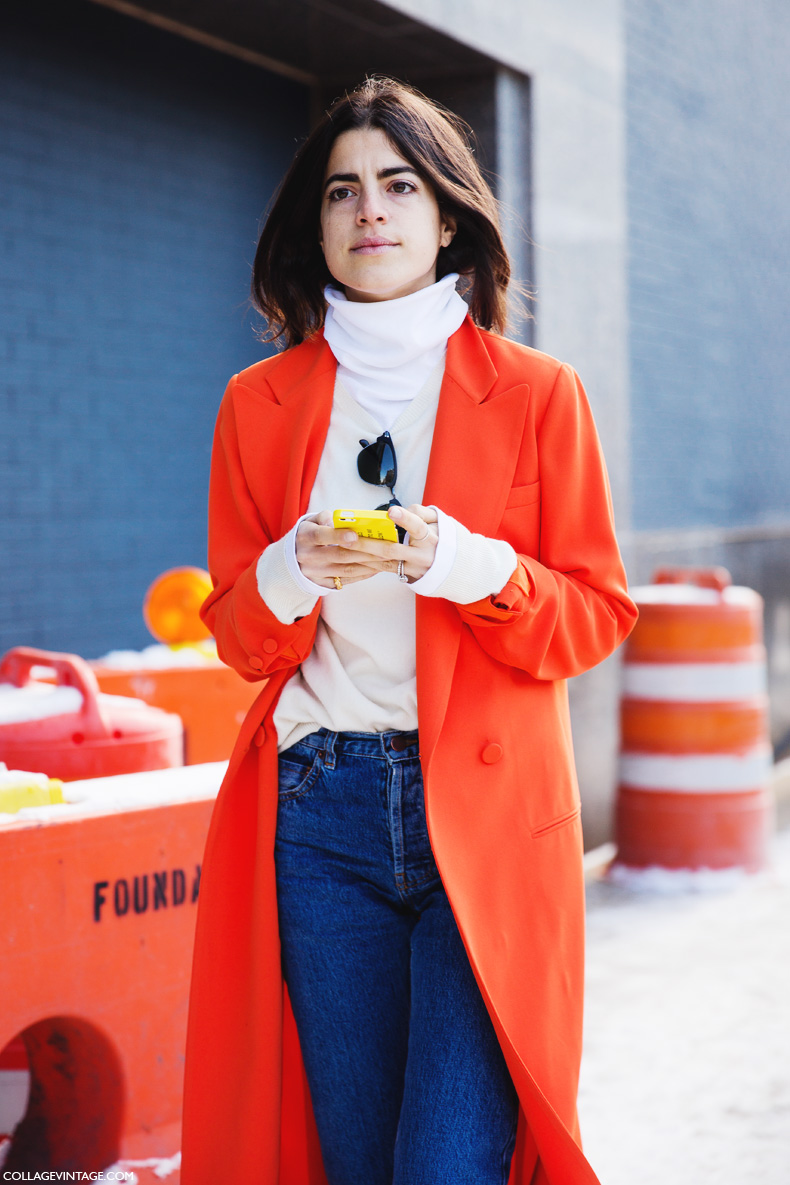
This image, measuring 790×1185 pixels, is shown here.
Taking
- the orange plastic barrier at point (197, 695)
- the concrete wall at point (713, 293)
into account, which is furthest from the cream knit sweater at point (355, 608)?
the concrete wall at point (713, 293)

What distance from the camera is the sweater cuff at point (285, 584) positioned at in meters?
1.83

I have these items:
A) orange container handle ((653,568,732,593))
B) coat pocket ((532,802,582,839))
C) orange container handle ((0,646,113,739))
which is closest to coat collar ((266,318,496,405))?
coat pocket ((532,802,582,839))

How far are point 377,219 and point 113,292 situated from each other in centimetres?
371

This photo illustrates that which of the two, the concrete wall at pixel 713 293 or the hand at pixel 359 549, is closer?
the hand at pixel 359 549

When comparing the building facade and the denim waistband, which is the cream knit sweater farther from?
the building facade

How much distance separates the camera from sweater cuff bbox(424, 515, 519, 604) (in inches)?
69.5

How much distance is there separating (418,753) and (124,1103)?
1.53m

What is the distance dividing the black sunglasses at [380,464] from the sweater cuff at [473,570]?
7.6 inches

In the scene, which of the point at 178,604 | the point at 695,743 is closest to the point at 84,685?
the point at 178,604

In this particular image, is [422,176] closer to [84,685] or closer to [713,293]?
[84,685]

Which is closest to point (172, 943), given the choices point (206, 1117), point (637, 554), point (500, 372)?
point (206, 1117)

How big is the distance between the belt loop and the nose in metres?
0.82

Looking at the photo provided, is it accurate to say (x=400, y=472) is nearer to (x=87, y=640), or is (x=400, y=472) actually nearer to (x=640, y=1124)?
(x=640, y=1124)

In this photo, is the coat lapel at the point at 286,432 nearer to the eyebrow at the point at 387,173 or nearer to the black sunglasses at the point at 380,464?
the black sunglasses at the point at 380,464
